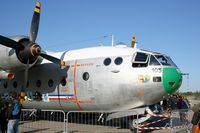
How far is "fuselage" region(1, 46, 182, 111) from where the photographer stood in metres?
12.1

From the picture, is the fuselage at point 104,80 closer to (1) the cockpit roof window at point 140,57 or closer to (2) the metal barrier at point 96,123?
(1) the cockpit roof window at point 140,57

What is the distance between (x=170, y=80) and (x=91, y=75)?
12.6ft

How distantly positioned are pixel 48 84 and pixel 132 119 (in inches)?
208

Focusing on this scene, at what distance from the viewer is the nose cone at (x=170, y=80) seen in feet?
39.2

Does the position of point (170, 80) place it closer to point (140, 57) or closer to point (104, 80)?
point (140, 57)

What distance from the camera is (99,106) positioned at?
13.4 m

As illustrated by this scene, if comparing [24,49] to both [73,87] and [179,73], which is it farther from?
[179,73]

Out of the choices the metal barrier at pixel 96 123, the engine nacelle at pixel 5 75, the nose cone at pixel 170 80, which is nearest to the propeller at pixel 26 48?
the engine nacelle at pixel 5 75

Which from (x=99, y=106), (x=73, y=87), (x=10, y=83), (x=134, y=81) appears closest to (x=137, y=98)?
(x=134, y=81)

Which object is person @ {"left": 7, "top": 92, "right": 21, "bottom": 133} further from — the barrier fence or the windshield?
the windshield

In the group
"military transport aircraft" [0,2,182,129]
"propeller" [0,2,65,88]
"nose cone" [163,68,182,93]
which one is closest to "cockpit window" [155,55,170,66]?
"military transport aircraft" [0,2,182,129]

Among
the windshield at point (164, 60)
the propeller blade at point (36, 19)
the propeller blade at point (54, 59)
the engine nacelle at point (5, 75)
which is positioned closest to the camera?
the windshield at point (164, 60)

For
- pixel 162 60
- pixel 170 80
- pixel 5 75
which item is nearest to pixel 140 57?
pixel 162 60

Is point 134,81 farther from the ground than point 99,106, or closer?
farther from the ground
